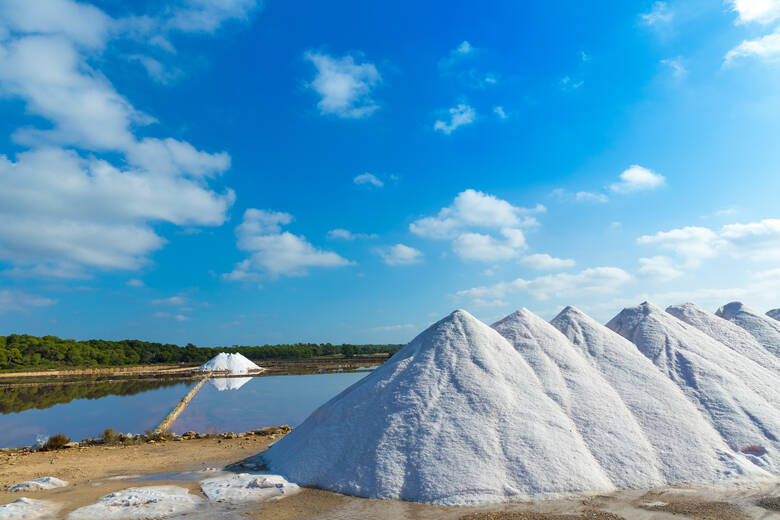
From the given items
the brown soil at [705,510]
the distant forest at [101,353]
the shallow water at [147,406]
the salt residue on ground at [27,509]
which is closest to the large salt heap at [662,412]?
the brown soil at [705,510]

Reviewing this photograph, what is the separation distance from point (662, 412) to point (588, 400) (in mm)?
1640

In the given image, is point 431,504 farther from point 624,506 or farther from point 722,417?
point 722,417

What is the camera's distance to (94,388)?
36844 mm

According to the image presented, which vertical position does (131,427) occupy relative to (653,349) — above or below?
below

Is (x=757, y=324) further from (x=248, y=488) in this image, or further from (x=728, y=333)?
(x=248, y=488)

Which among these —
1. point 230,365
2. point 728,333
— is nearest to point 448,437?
point 728,333

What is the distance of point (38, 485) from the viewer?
31.5 feet

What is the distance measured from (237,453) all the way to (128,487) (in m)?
3.75

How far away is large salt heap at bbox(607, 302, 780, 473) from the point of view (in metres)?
9.77

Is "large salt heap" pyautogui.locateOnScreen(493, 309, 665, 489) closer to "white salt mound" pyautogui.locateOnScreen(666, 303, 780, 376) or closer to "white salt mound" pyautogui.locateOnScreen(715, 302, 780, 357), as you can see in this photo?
"white salt mound" pyautogui.locateOnScreen(666, 303, 780, 376)

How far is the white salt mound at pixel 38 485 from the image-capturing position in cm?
947

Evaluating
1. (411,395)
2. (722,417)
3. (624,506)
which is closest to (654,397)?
(722,417)

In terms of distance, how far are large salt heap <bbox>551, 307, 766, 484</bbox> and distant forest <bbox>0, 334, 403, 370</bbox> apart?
2686 inches

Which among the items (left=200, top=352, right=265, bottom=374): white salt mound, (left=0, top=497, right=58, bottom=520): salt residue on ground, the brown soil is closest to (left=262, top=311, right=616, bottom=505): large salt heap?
the brown soil
